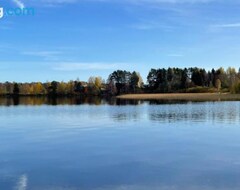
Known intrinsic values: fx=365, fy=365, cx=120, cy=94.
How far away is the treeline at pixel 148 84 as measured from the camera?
451 ft

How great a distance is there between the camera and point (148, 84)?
493 ft

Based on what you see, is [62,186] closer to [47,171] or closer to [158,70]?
[47,171]

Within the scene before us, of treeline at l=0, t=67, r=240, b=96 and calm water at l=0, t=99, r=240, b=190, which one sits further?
treeline at l=0, t=67, r=240, b=96

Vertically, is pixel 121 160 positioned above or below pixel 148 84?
below

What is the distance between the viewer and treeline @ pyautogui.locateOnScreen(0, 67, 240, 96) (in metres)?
138

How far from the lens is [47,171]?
11484mm

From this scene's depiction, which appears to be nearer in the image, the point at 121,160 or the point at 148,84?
the point at 121,160

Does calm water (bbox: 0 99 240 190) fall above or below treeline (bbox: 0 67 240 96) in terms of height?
below

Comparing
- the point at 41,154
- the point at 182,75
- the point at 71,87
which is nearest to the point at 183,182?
the point at 41,154

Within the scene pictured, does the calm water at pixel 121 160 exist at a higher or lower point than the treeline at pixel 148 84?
lower

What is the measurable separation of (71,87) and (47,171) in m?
154

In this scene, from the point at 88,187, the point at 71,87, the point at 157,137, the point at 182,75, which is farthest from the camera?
the point at 71,87

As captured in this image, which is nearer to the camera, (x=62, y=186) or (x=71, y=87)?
(x=62, y=186)

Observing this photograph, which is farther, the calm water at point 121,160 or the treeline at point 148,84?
the treeline at point 148,84
